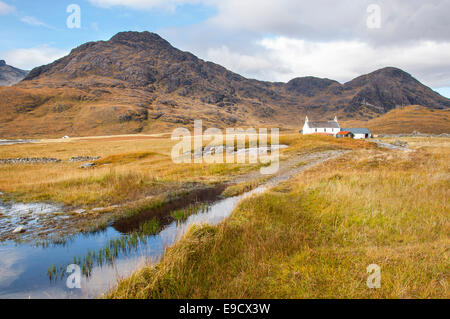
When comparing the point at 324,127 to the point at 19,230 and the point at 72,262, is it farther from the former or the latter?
the point at 72,262

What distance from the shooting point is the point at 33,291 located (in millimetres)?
6586

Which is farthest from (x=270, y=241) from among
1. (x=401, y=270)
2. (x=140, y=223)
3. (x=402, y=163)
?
(x=402, y=163)

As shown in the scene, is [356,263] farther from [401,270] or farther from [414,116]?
[414,116]

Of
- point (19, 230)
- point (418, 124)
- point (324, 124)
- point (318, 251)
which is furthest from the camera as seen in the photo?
point (418, 124)

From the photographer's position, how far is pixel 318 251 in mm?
6918

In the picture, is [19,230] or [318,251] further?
[19,230]

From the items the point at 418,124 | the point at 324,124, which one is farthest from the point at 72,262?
the point at 418,124

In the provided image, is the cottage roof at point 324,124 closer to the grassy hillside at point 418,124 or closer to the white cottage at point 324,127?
the white cottage at point 324,127

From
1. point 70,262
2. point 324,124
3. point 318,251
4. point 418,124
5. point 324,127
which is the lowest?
point 70,262

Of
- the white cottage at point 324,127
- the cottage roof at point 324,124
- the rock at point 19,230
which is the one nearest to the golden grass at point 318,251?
the rock at point 19,230

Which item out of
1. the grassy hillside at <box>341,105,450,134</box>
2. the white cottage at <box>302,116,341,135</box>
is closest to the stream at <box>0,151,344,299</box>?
the white cottage at <box>302,116,341,135</box>

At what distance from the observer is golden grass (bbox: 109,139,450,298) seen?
17.6 ft

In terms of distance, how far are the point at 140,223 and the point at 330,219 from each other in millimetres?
8959

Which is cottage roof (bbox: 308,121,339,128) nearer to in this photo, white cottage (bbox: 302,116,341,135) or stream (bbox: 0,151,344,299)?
white cottage (bbox: 302,116,341,135)
